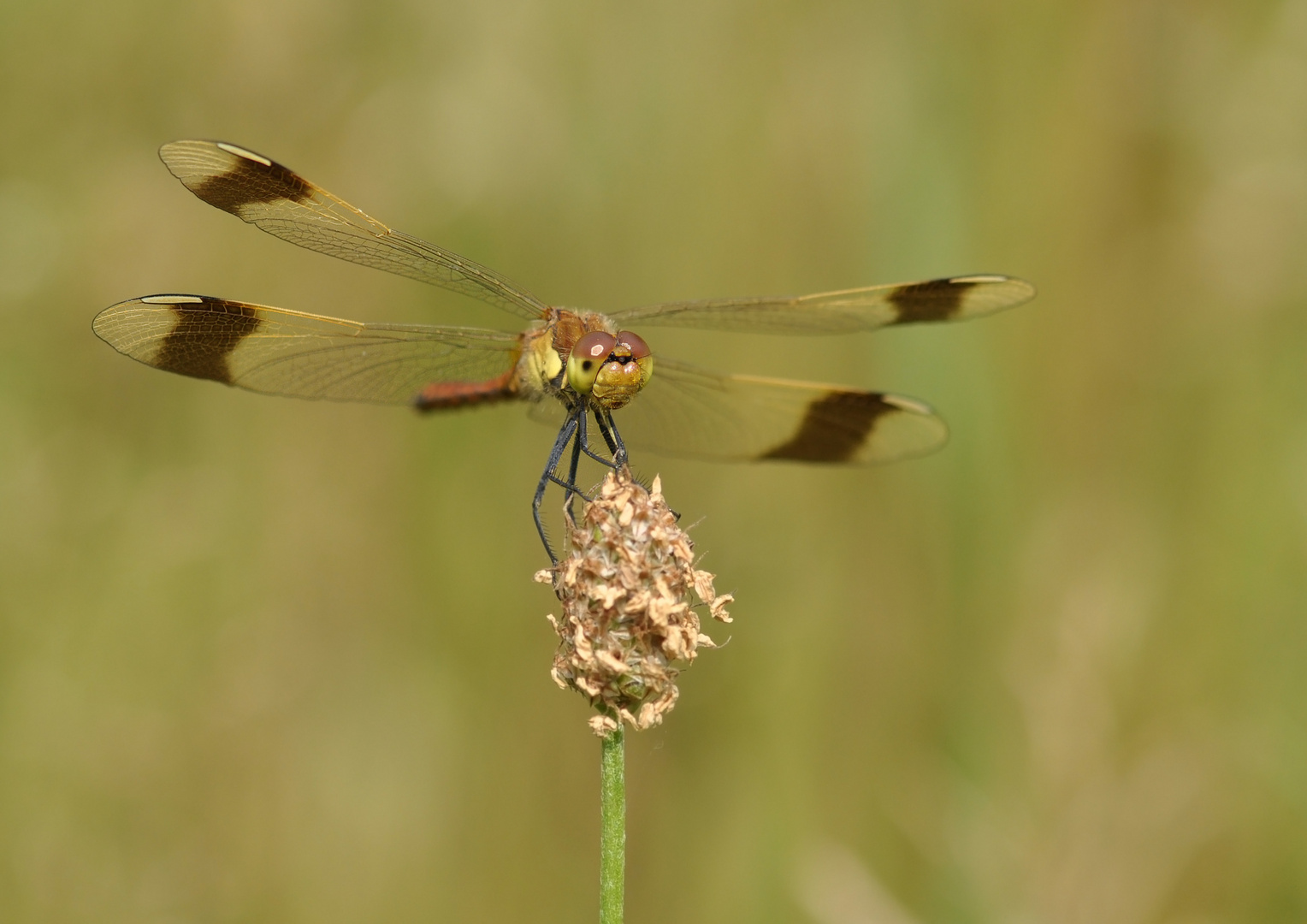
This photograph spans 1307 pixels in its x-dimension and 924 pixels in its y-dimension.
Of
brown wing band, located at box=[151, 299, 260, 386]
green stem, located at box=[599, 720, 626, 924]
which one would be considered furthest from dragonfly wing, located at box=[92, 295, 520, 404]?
green stem, located at box=[599, 720, 626, 924]

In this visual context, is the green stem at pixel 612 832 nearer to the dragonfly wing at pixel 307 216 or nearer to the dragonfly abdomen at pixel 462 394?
the dragonfly wing at pixel 307 216

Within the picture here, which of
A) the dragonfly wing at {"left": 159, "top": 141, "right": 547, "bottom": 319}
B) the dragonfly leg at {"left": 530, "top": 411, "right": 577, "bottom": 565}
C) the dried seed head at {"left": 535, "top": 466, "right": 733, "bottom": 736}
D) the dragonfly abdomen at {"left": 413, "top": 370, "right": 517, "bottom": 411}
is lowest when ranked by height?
the dried seed head at {"left": 535, "top": 466, "right": 733, "bottom": 736}

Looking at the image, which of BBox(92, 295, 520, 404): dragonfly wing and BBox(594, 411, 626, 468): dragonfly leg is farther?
BBox(92, 295, 520, 404): dragonfly wing

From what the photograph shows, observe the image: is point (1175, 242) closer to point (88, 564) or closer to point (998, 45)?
point (998, 45)

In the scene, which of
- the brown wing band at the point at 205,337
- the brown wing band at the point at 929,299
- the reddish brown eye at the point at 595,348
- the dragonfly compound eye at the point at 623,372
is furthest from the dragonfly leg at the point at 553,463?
the brown wing band at the point at 929,299

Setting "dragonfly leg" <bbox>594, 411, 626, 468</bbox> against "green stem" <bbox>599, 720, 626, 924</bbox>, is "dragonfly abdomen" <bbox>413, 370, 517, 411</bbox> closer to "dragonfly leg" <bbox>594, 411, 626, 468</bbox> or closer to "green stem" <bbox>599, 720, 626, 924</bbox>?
"dragonfly leg" <bbox>594, 411, 626, 468</bbox>

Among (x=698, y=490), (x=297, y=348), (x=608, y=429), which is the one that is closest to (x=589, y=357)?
(x=608, y=429)

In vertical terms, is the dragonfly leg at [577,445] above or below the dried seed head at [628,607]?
above

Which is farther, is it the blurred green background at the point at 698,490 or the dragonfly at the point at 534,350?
the blurred green background at the point at 698,490
